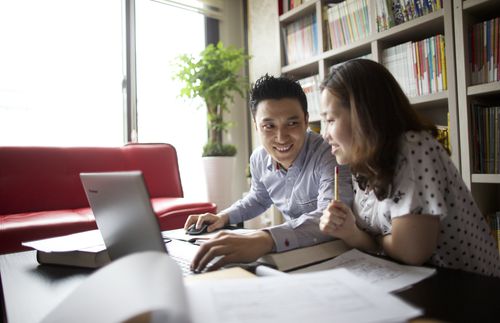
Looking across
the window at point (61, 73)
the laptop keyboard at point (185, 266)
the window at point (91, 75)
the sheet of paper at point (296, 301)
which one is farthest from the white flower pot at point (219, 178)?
the sheet of paper at point (296, 301)

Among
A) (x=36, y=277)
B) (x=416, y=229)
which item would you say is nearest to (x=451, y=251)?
(x=416, y=229)

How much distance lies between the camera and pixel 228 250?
2.20ft

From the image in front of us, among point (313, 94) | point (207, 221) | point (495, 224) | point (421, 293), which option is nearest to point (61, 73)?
point (313, 94)

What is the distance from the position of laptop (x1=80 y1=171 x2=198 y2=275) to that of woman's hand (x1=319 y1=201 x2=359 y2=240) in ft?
1.03

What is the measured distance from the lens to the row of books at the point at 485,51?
5.16 ft

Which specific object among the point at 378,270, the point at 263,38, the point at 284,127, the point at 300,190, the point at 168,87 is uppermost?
the point at 263,38

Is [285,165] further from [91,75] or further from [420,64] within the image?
[91,75]

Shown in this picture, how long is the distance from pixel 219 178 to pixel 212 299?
2.44m

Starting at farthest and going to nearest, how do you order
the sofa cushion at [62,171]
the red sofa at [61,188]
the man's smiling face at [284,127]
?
the sofa cushion at [62,171] → the red sofa at [61,188] → the man's smiling face at [284,127]

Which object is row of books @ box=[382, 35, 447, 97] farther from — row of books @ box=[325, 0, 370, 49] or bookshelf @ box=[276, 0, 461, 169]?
row of books @ box=[325, 0, 370, 49]

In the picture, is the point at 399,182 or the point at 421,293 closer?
the point at 421,293

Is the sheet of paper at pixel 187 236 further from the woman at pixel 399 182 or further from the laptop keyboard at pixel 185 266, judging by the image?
the woman at pixel 399 182

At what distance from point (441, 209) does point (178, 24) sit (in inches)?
129

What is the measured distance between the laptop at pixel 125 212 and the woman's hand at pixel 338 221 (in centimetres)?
31
